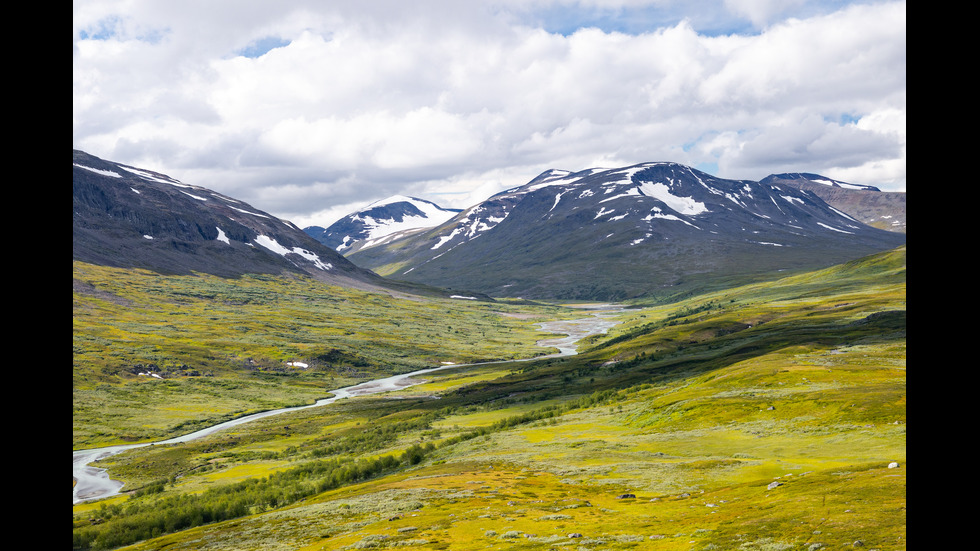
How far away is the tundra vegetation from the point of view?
3077 centimetres

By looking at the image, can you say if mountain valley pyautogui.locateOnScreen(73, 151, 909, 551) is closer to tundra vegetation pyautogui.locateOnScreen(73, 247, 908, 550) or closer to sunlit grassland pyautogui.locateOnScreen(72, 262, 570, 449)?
tundra vegetation pyautogui.locateOnScreen(73, 247, 908, 550)

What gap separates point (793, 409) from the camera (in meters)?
60.9

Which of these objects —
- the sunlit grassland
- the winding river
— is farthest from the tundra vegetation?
the winding river

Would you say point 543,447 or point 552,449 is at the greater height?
point 552,449

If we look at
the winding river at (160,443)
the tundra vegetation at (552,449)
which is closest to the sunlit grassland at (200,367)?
the tundra vegetation at (552,449)

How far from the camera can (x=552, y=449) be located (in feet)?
196

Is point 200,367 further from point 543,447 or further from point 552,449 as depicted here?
point 552,449

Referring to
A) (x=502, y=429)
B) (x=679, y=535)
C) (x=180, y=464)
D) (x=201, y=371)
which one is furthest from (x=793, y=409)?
(x=201, y=371)

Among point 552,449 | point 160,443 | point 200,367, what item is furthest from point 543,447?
point 200,367

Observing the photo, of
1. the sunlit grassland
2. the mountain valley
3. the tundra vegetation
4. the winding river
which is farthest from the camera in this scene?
the sunlit grassland

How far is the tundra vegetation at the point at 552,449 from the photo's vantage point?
3077 centimetres

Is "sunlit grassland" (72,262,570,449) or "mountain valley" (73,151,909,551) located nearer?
"mountain valley" (73,151,909,551)
